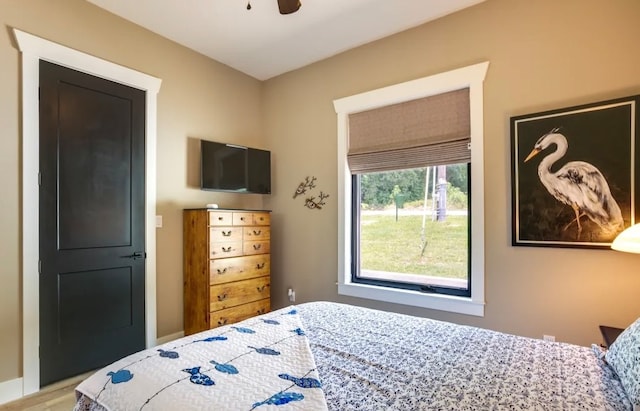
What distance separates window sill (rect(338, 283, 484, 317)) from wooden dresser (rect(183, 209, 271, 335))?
0.89 meters

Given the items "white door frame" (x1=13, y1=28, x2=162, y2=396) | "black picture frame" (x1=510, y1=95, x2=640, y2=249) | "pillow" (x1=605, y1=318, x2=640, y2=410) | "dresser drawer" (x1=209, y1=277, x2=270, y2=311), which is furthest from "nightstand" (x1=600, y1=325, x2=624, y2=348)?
"white door frame" (x1=13, y1=28, x2=162, y2=396)

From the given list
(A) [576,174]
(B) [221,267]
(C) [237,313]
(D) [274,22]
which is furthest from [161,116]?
(A) [576,174]

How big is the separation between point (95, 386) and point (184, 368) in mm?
309

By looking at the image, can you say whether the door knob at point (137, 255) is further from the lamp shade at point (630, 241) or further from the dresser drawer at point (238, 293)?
the lamp shade at point (630, 241)

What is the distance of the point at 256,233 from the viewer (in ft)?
11.3

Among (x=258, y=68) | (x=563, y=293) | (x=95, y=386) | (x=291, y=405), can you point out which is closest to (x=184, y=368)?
(x=95, y=386)

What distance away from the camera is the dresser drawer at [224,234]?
305 centimetres

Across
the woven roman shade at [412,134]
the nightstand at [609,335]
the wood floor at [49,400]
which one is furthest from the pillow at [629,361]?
the wood floor at [49,400]

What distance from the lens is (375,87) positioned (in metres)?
3.17

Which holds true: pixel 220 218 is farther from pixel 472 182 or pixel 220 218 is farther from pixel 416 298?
pixel 472 182

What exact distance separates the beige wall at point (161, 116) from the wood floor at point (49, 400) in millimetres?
180

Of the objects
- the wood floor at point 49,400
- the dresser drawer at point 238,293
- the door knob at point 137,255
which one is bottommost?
the wood floor at point 49,400

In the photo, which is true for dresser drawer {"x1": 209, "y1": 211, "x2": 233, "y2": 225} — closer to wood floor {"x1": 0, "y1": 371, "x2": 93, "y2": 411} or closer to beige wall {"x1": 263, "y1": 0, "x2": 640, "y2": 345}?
beige wall {"x1": 263, "y1": 0, "x2": 640, "y2": 345}

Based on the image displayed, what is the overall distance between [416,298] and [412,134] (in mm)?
1415
